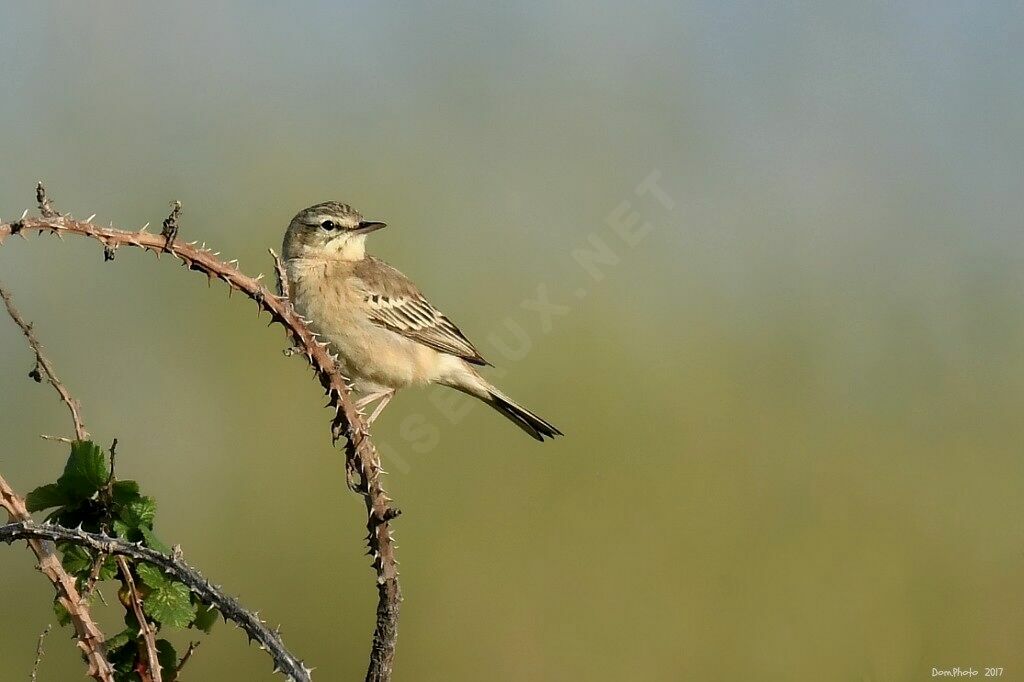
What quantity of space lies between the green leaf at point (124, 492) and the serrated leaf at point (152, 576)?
202 mm

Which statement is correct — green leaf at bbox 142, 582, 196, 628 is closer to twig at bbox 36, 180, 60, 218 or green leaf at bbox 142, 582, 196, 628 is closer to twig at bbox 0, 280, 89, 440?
twig at bbox 0, 280, 89, 440

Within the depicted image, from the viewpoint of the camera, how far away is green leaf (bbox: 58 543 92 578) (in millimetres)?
2736

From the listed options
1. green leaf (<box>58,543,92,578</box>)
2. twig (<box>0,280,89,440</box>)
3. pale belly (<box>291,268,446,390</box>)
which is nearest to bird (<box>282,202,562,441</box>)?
pale belly (<box>291,268,446,390</box>)

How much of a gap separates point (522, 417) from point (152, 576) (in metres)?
4.45

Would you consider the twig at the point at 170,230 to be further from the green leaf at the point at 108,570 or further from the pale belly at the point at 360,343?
the pale belly at the point at 360,343

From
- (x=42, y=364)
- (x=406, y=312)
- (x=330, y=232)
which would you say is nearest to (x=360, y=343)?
(x=406, y=312)

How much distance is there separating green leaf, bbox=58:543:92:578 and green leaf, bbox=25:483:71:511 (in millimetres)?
133

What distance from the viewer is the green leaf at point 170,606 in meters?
2.64

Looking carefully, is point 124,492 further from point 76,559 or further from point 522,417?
point 522,417

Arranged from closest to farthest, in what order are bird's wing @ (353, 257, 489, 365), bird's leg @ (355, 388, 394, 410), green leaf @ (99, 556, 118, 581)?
green leaf @ (99, 556, 118, 581) < bird's leg @ (355, 388, 394, 410) < bird's wing @ (353, 257, 489, 365)

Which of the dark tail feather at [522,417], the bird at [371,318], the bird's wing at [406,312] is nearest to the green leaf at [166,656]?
the bird at [371,318]

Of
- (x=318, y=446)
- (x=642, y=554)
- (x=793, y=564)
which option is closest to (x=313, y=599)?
(x=318, y=446)

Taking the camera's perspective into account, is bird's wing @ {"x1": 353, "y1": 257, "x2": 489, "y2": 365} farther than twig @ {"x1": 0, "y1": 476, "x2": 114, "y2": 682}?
Yes

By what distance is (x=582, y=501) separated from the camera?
23.2 feet
